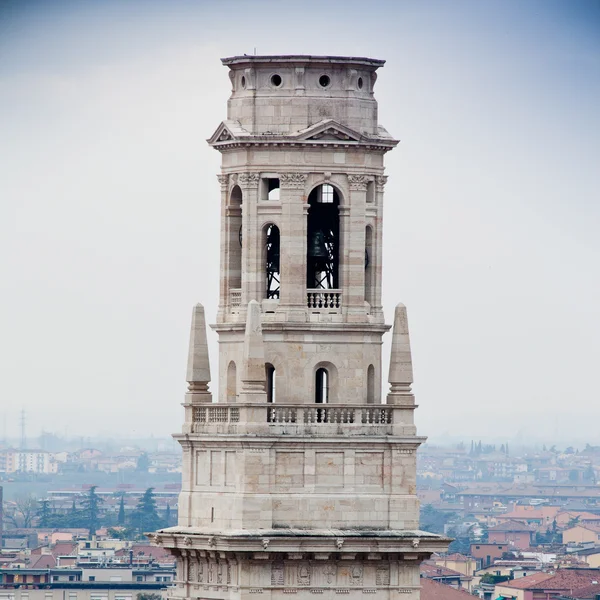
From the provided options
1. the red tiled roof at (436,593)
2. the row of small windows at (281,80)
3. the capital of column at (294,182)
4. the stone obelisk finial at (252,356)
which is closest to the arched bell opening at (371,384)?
the stone obelisk finial at (252,356)

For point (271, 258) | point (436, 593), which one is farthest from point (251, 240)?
point (436, 593)

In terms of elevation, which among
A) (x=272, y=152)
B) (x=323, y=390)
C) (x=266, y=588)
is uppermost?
(x=272, y=152)

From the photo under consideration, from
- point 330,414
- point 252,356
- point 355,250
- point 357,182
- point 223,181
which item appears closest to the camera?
point 252,356

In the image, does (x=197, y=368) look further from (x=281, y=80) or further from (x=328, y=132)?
(x=281, y=80)

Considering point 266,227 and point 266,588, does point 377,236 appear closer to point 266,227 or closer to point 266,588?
point 266,227

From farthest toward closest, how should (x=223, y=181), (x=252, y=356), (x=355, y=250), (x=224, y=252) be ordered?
(x=224, y=252) < (x=223, y=181) < (x=355, y=250) < (x=252, y=356)

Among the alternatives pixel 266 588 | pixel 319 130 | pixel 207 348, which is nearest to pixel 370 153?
pixel 319 130

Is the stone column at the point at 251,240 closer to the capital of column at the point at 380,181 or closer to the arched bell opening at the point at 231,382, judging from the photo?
the arched bell opening at the point at 231,382

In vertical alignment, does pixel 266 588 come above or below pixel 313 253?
below
